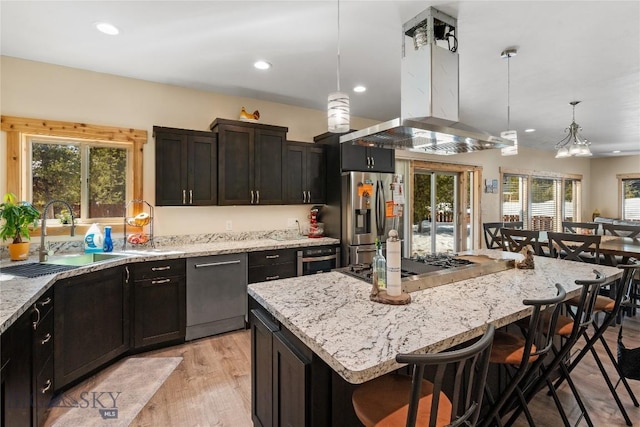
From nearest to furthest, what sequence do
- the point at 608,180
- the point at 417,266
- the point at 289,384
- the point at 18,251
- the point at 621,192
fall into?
the point at 289,384 → the point at 417,266 → the point at 18,251 → the point at 621,192 → the point at 608,180

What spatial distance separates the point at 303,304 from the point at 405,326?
1.64 ft

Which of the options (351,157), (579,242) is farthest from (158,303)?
(579,242)

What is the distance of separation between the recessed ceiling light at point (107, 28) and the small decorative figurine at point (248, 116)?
55.4 inches

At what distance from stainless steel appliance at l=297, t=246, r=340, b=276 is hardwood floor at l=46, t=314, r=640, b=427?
1084mm

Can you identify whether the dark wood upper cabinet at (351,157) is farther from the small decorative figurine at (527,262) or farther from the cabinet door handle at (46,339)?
the cabinet door handle at (46,339)

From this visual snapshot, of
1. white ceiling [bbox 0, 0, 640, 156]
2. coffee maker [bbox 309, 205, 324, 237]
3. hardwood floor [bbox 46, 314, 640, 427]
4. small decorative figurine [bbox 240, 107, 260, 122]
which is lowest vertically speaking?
hardwood floor [bbox 46, 314, 640, 427]

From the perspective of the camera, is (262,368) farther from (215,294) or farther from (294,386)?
(215,294)

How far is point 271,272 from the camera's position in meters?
3.43

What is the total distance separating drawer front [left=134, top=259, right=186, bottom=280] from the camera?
2787 millimetres

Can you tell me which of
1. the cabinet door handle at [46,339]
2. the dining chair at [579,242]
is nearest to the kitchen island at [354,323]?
the cabinet door handle at [46,339]

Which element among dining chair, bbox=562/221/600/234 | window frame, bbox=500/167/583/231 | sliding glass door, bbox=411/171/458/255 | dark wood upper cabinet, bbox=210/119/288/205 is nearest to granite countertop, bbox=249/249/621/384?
dark wood upper cabinet, bbox=210/119/288/205

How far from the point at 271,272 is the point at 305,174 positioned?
1354mm

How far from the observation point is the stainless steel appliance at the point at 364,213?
3.83 meters

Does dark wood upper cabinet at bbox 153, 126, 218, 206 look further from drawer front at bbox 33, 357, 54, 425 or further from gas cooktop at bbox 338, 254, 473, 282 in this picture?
gas cooktop at bbox 338, 254, 473, 282
